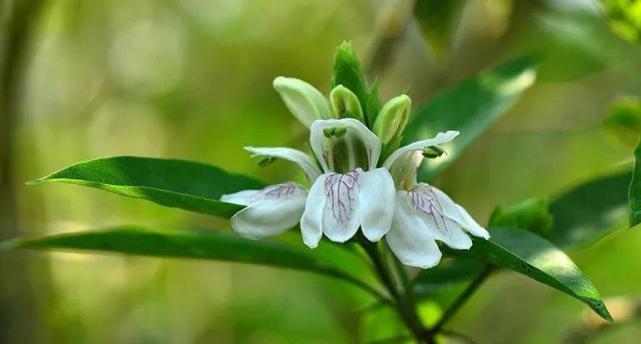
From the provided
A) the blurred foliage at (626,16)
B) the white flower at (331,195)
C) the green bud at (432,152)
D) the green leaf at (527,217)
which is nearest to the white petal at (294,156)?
the white flower at (331,195)

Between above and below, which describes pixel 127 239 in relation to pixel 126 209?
above

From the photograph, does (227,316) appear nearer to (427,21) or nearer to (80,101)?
(80,101)

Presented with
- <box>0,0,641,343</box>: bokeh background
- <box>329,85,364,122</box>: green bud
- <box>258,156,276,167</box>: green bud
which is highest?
<box>329,85,364,122</box>: green bud

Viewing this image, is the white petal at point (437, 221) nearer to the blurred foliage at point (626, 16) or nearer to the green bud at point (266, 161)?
the green bud at point (266, 161)

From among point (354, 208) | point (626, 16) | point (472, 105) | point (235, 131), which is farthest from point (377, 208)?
point (235, 131)

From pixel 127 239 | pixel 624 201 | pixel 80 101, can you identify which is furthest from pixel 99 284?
pixel 624 201

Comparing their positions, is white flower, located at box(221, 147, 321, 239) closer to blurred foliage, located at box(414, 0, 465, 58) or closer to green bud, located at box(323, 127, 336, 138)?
green bud, located at box(323, 127, 336, 138)

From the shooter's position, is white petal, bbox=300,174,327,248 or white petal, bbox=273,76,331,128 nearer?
white petal, bbox=300,174,327,248

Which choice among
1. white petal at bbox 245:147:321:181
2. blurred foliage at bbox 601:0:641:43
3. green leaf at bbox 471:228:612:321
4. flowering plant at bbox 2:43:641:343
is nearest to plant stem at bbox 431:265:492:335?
flowering plant at bbox 2:43:641:343
